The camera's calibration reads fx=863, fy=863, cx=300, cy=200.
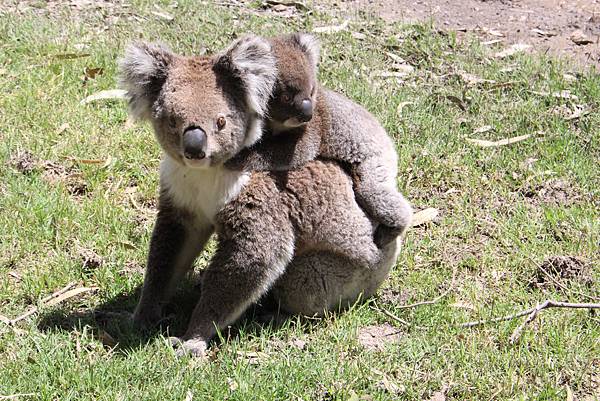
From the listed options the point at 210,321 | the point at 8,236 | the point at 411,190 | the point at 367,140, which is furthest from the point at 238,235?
the point at 411,190

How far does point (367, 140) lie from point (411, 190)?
1451 millimetres

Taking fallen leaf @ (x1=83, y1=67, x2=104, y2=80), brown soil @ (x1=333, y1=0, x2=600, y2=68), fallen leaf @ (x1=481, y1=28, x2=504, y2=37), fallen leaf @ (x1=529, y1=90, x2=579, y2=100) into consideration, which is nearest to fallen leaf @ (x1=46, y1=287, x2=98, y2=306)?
fallen leaf @ (x1=83, y1=67, x2=104, y2=80)

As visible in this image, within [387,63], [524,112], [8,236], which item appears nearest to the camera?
[8,236]

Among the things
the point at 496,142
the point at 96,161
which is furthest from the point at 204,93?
the point at 496,142

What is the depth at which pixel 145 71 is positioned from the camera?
414cm

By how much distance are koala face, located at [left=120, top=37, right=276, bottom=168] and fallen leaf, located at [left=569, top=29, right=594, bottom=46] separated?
15.9 feet

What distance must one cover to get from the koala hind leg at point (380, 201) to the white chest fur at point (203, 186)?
2.20ft

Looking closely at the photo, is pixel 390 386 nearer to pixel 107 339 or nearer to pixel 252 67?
pixel 107 339

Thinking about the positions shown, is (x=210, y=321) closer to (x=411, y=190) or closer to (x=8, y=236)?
(x=8, y=236)

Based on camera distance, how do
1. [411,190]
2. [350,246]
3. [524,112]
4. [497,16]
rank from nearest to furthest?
[350,246] < [411,190] < [524,112] < [497,16]

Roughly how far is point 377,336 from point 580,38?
4.83 m

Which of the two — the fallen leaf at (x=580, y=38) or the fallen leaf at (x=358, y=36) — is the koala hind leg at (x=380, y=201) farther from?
the fallen leaf at (x=580, y=38)

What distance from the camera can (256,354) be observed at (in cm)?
431

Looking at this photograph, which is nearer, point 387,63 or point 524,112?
point 524,112
